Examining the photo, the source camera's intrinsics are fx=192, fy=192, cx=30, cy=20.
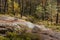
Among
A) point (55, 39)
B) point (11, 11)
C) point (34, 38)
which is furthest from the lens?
point (11, 11)

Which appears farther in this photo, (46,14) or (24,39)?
(46,14)

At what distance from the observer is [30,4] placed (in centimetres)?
4741

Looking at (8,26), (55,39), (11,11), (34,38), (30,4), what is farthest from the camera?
(30,4)

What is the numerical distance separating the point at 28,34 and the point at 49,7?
108 feet

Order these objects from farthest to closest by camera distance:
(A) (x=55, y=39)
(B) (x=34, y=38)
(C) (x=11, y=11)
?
1. (C) (x=11, y=11)
2. (A) (x=55, y=39)
3. (B) (x=34, y=38)

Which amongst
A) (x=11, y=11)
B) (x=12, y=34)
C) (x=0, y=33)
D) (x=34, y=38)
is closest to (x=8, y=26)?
(x=0, y=33)

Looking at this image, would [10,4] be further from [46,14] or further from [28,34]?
[28,34]

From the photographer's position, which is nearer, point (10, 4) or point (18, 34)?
point (18, 34)

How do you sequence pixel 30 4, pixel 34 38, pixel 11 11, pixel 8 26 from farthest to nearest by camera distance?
pixel 30 4 < pixel 11 11 < pixel 8 26 < pixel 34 38

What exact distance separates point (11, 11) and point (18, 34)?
1251 inches

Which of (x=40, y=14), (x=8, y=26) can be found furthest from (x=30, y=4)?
(x=8, y=26)

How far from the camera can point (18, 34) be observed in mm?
12555

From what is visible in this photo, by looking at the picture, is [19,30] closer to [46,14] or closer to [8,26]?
[8,26]

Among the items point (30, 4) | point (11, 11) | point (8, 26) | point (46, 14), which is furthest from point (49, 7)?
point (8, 26)
